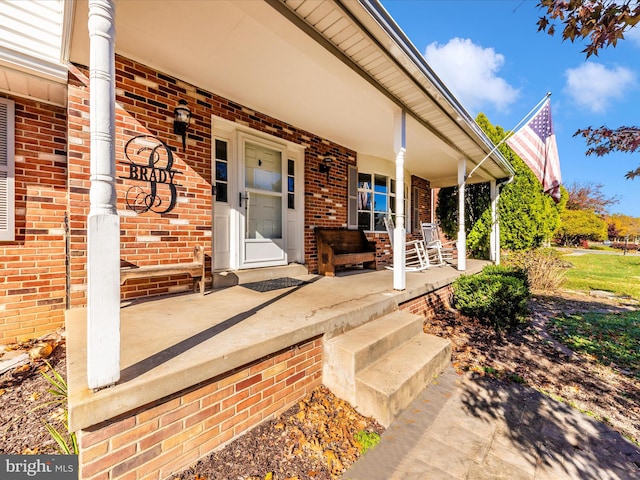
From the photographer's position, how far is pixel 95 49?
147cm

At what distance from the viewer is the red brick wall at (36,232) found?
3.06m

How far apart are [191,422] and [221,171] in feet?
10.5

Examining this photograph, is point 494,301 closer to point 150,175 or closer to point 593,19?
point 593,19

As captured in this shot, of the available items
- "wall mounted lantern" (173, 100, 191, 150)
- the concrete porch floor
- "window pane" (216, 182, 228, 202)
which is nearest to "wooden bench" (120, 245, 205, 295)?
the concrete porch floor

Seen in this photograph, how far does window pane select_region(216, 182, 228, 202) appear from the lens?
4047 mm

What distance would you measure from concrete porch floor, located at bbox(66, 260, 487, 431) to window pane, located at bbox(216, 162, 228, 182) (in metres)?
1.55

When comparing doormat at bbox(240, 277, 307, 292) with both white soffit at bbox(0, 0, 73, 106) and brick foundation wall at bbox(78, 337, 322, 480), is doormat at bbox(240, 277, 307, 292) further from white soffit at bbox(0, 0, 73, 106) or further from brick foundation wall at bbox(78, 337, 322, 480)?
white soffit at bbox(0, 0, 73, 106)

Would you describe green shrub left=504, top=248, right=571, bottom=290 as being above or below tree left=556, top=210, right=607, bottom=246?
below

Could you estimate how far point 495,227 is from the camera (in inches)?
297

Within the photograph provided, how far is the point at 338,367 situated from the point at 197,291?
2.11m

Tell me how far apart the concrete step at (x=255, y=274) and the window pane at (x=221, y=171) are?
1.33 metres

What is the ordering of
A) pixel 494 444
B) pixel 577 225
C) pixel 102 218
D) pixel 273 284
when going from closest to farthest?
1. pixel 102 218
2. pixel 494 444
3. pixel 273 284
4. pixel 577 225

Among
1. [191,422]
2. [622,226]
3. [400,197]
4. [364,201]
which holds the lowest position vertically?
[191,422]

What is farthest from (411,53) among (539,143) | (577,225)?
(577,225)
